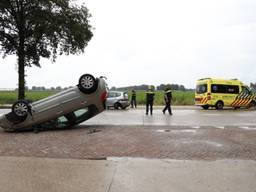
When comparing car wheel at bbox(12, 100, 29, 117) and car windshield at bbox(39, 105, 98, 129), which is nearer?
car wheel at bbox(12, 100, 29, 117)

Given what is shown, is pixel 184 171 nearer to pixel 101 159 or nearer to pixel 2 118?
pixel 101 159

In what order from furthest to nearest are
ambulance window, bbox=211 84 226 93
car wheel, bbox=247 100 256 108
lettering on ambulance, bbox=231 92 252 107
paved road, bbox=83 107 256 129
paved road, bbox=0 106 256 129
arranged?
1. car wheel, bbox=247 100 256 108
2. lettering on ambulance, bbox=231 92 252 107
3. ambulance window, bbox=211 84 226 93
4. paved road, bbox=83 107 256 129
5. paved road, bbox=0 106 256 129

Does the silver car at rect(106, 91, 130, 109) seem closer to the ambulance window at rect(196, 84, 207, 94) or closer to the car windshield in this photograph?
the ambulance window at rect(196, 84, 207, 94)

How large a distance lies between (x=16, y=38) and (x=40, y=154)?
2413 centimetres

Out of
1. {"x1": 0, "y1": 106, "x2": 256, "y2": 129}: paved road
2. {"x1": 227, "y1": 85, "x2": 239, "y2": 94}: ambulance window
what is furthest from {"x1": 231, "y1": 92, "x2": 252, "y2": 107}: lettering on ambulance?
{"x1": 0, "y1": 106, "x2": 256, "y2": 129}: paved road

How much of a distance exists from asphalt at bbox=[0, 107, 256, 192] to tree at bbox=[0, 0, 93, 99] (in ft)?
74.6


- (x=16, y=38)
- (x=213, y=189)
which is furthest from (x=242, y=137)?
(x=16, y=38)

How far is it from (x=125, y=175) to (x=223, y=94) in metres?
23.5

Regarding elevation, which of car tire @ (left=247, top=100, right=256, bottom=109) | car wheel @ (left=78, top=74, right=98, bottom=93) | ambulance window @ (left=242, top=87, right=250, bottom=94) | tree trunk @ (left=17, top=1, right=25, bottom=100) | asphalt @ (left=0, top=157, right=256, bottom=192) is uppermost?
tree trunk @ (left=17, top=1, right=25, bottom=100)

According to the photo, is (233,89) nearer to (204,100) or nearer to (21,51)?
(204,100)

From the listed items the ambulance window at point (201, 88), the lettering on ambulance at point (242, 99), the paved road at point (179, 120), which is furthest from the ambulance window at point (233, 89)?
the paved road at point (179, 120)

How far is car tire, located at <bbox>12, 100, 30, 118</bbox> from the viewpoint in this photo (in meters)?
11.8

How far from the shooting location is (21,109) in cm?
1180

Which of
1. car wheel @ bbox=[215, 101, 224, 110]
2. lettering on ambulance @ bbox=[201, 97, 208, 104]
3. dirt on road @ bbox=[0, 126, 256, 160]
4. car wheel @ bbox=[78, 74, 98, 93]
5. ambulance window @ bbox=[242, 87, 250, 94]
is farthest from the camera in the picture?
ambulance window @ bbox=[242, 87, 250, 94]
